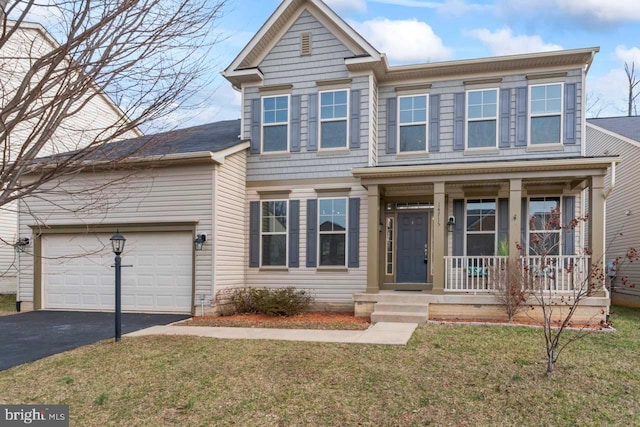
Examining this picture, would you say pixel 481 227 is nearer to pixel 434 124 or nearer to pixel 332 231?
pixel 434 124

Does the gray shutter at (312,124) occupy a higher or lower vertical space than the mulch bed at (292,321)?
higher

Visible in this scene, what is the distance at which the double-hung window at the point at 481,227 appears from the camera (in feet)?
36.8

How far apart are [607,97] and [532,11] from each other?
21158 mm

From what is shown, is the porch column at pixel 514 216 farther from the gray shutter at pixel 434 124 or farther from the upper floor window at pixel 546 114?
the gray shutter at pixel 434 124

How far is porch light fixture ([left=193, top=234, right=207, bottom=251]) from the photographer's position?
34.0 ft

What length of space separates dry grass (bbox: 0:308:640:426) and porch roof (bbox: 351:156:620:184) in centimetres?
364

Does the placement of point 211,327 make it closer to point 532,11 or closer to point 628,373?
point 628,373

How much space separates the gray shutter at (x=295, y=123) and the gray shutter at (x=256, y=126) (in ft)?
2.90

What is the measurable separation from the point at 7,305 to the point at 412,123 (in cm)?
1205

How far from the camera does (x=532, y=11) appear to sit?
12156 mm

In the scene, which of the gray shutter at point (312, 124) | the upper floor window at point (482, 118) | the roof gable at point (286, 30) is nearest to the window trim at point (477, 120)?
the upper floor window at point (482, 118)

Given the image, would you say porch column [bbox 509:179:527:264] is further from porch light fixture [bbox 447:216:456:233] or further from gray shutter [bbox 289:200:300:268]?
gray shutter [bbox 289:200:300:268]

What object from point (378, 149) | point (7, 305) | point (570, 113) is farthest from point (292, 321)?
point (7, 305)

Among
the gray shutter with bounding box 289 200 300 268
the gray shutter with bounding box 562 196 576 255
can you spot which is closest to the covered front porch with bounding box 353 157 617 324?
the gray shutter with bounding box 562 196 576 255
